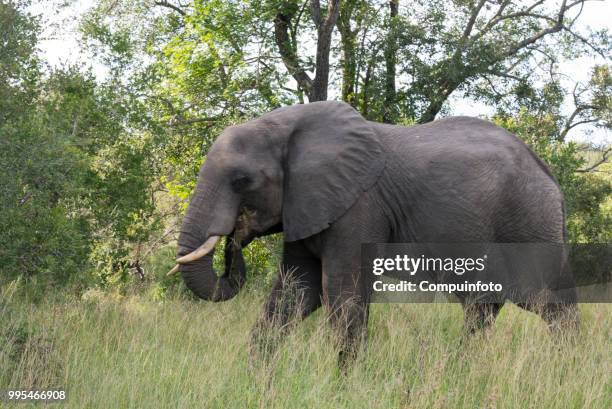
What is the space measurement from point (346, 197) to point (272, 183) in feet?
1.96

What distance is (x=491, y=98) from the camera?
1506cm

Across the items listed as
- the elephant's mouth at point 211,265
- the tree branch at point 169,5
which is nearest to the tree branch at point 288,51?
the tree branch at point 169,5

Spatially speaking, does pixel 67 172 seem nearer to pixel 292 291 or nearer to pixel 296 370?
pixel 292 291

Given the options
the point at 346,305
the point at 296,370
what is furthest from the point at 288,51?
the point at 296,370

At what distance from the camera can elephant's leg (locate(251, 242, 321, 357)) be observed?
20.1ft

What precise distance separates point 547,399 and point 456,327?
106 inches

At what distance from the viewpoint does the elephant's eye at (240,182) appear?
5.82m

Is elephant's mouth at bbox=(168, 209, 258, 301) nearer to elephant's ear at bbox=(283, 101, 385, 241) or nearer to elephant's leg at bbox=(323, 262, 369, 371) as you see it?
elephant's ear at bbox=(283, 101, 385, 241)

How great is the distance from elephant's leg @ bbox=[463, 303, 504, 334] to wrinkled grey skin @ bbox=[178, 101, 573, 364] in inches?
1.2

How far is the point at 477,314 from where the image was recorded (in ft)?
20.9

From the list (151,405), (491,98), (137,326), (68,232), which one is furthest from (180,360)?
(491,98)

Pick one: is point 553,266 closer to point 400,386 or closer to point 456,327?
point 456,327

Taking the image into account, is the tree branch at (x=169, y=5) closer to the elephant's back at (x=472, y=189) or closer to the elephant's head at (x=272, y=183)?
the elephant's head at (x=272, y=183)

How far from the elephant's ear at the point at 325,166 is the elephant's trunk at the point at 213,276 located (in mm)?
469
